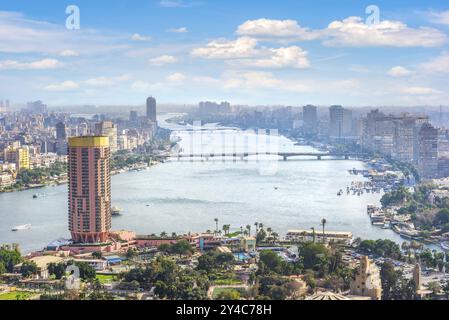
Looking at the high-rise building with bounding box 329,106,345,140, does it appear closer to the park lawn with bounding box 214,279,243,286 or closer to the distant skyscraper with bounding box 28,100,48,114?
the distant skyscraper with bounding box 28,100,48,114

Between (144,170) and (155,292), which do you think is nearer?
(155,292)

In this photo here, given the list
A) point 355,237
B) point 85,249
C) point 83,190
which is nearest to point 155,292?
point 85,249

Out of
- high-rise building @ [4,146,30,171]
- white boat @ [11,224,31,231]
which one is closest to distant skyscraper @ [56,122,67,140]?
high-rise building @ [4,146,30,171]

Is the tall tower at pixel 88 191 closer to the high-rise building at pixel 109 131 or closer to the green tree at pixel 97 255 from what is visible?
the green tree at pixel 97 255

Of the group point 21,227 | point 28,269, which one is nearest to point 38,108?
point 21,227

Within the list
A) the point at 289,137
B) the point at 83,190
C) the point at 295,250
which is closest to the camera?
the point at 295,250
